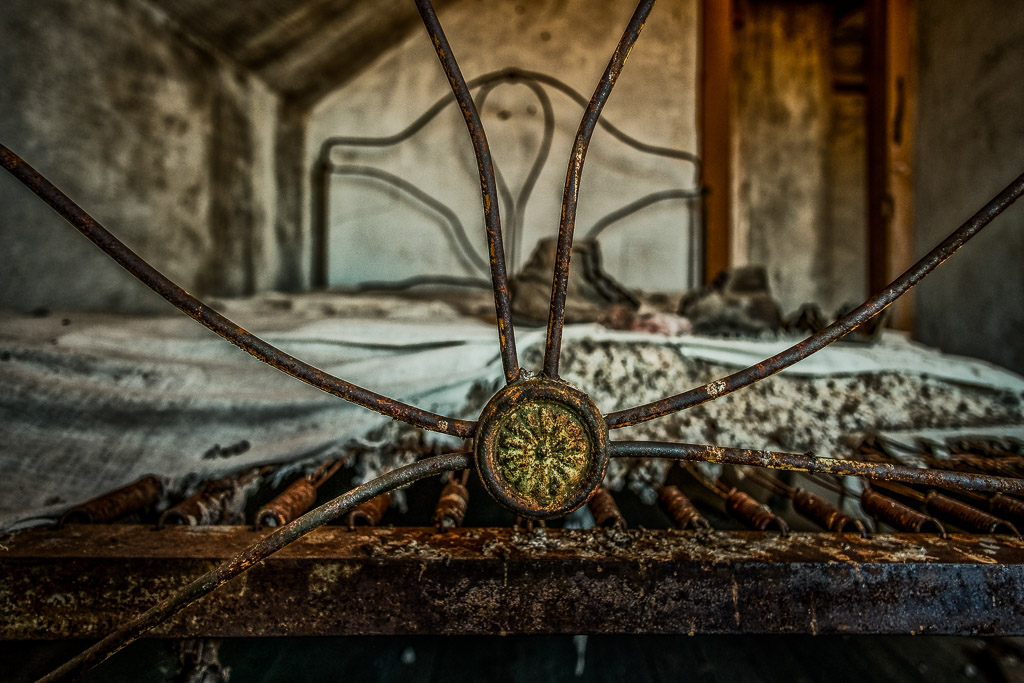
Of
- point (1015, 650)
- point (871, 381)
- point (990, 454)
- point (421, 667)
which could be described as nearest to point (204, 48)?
point (421, 667)

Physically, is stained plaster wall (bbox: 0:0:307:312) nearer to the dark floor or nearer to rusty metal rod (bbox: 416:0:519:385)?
the dark floor

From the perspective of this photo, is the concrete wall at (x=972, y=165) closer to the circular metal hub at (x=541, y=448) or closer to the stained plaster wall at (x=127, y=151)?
the circular metal hub at (x=541, y=448)

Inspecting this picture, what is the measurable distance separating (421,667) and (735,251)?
3367mm

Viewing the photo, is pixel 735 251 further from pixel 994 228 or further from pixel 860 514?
pixel 860 514

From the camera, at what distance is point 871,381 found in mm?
1365

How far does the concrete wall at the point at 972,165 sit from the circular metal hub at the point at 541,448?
5.64ft

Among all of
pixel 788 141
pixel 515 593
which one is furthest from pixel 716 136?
pixel 515 593

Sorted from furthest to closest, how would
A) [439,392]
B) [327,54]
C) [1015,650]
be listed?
[327,54]
[439,392]
[1015,650]

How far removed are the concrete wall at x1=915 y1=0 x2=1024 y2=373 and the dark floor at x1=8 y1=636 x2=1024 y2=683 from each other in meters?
0.99

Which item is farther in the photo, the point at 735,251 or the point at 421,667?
the point at 735,251

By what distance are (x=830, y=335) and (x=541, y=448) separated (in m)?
0.28

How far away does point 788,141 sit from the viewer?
517 centimetres

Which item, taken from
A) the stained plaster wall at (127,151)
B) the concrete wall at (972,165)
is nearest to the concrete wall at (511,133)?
the stained plaster wall at (127,151)

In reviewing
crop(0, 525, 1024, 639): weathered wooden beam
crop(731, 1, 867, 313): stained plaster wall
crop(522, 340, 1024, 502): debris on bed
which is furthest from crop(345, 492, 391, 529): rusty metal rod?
crop(731, 1, 867, 313): stained plaster wall
